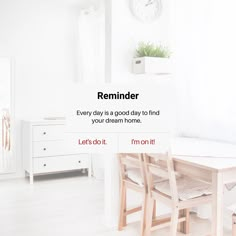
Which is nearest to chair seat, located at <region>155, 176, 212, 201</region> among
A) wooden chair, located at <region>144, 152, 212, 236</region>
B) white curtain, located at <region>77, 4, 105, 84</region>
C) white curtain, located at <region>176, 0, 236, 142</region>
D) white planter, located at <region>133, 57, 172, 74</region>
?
wooden chair, located at <region>144, 152, 212, 236</region>

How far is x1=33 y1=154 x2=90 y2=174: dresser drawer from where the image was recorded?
4.40 m

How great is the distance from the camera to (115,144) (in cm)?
78

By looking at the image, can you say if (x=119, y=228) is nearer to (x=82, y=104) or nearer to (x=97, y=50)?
(x=82, y=104)

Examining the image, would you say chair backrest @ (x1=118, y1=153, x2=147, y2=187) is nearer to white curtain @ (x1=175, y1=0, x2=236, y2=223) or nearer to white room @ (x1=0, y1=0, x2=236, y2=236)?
white room @ (x1=0, y1=0, x2=236, y2=236)

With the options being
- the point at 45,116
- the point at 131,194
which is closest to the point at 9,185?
the point at 45,116

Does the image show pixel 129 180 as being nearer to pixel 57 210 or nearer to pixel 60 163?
pixel 57 210

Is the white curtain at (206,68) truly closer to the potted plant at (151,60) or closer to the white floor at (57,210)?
the potted plant at (151,60)

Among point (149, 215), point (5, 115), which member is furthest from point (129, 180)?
point (5, 115)

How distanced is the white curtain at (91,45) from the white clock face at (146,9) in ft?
5.77

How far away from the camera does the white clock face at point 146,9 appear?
9.50 ft

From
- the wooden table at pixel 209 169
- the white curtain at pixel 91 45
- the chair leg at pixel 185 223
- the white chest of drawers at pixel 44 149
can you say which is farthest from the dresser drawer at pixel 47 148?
the chair leg at pixel 185 223

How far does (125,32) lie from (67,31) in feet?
7.15

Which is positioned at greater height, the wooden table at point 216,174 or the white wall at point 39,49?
the white wall at point 39,49

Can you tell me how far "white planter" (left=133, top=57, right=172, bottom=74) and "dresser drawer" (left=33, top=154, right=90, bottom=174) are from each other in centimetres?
210
